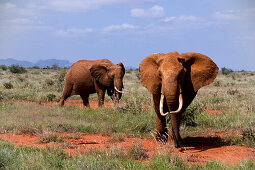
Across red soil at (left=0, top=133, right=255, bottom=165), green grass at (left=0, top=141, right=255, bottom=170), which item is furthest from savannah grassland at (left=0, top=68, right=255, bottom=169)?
red soil at (left=0, top=133, right=255, bottom=165)

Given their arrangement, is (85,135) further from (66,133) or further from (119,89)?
(119,89)

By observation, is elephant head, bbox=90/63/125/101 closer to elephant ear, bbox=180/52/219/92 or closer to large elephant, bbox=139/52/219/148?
large elephant, bbox=139/52/219/148

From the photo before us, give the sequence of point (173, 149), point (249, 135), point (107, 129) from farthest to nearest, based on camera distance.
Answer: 1. point (107, 129)
2. point (249, 135)
3. point (173, 149)

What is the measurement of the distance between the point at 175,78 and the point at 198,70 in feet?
3.28

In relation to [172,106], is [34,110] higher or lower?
lower

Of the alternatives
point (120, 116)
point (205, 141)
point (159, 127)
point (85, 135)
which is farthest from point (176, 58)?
point (120, 116)

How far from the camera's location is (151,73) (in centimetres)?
771

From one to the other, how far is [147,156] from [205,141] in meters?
2.36

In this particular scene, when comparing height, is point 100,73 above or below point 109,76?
above

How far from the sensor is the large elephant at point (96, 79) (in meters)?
13.6

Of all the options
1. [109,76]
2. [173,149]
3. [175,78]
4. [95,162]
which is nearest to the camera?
[95,162]

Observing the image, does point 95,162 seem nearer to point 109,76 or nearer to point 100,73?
point 109,76

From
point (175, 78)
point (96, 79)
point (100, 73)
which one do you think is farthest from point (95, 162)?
point (96, 79)

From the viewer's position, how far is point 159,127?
8164mm
